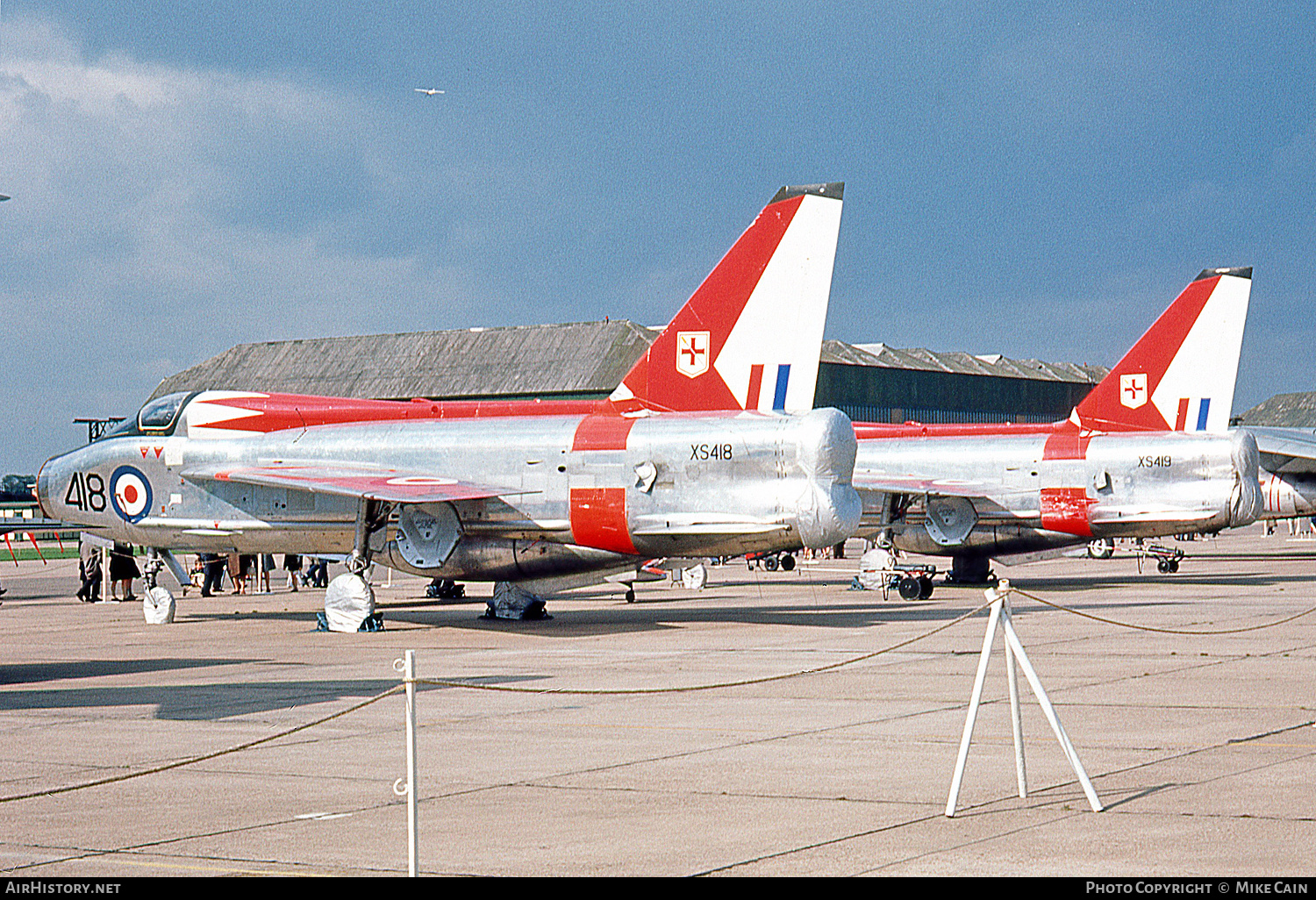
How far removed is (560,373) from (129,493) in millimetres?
56165

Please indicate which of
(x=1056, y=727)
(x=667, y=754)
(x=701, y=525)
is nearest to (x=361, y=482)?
(x=701, y=525)

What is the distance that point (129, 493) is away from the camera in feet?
84.5

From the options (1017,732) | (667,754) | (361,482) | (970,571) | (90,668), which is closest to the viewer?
(1017,732)

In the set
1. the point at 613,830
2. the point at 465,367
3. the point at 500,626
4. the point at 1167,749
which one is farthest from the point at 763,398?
the point at 465,367

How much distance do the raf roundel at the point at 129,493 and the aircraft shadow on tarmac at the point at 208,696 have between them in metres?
10.7

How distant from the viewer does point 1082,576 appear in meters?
39.1

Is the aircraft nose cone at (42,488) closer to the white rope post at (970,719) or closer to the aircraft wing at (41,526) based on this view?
the aircraft wing at (41,526)

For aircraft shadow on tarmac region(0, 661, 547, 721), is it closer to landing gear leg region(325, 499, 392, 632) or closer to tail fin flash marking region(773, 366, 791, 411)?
landing gear leg region(325, 499, 392, 632)

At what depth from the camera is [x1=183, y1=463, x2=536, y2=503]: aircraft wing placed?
72.6 ft

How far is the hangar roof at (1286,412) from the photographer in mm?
117375

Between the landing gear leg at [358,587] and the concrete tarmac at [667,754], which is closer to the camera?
the concrete tarmac at [667,754]

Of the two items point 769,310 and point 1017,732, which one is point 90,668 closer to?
point 769,310

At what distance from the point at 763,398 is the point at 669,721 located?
1051 cm

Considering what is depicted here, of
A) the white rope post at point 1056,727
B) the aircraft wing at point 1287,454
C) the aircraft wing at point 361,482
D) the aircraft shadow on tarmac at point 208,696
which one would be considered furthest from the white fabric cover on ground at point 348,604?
the aircraft wing at point 1287,454
